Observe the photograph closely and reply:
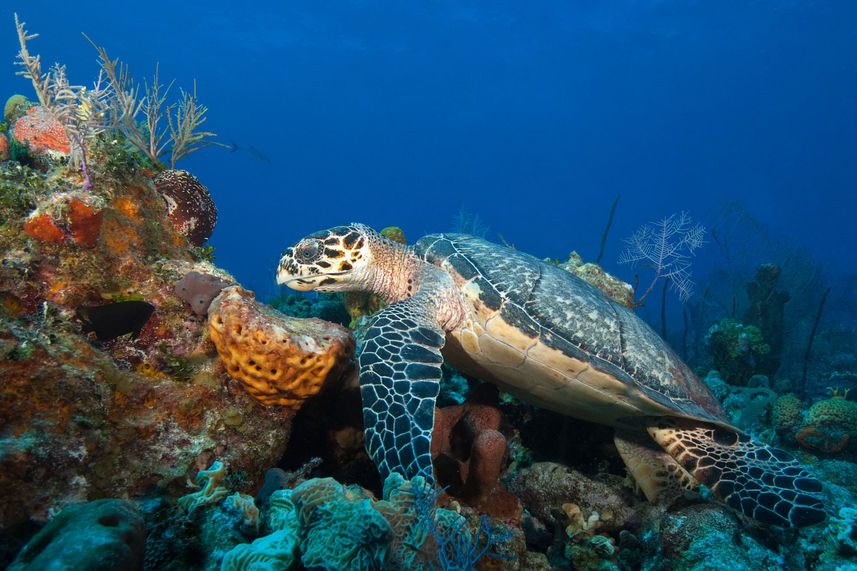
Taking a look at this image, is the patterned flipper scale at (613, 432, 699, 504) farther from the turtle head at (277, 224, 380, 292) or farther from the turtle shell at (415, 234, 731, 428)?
the turtle head at (277, 224, 380, 292)

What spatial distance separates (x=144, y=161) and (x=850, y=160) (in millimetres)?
99893

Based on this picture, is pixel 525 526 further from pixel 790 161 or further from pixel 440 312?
pixel 790 161

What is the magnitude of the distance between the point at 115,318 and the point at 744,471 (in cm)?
510

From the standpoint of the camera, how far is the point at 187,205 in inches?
137

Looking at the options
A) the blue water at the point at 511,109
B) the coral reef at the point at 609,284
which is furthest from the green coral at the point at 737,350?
the blue water at the point at 511,109

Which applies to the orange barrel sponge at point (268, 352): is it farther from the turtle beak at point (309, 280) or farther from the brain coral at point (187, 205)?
the brain coral at point (187, 205)

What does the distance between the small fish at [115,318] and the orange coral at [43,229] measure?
1.65 ft

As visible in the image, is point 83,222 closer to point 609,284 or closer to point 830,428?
point 609,284

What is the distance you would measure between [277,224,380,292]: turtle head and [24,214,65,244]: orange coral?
1780 millimetres

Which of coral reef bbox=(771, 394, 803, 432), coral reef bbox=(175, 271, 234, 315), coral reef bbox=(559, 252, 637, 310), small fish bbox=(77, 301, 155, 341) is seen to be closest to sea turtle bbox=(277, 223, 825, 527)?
coral reef bbox=(175, 271, 234, 315)

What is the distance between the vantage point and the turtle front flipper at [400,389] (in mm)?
2203

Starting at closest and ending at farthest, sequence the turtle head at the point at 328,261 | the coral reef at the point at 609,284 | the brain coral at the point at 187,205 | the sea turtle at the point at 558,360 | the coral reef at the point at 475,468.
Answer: the coral reef at the point at 475,468
the sea turtle at the point at 558,360
the brain coral at the point at 187,205
the turtle head at the point at 328,261
the coral reef at the point at 609,284

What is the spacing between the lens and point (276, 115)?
106 meters

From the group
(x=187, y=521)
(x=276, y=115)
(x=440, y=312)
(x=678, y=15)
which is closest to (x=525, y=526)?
(x=440, y=312)
